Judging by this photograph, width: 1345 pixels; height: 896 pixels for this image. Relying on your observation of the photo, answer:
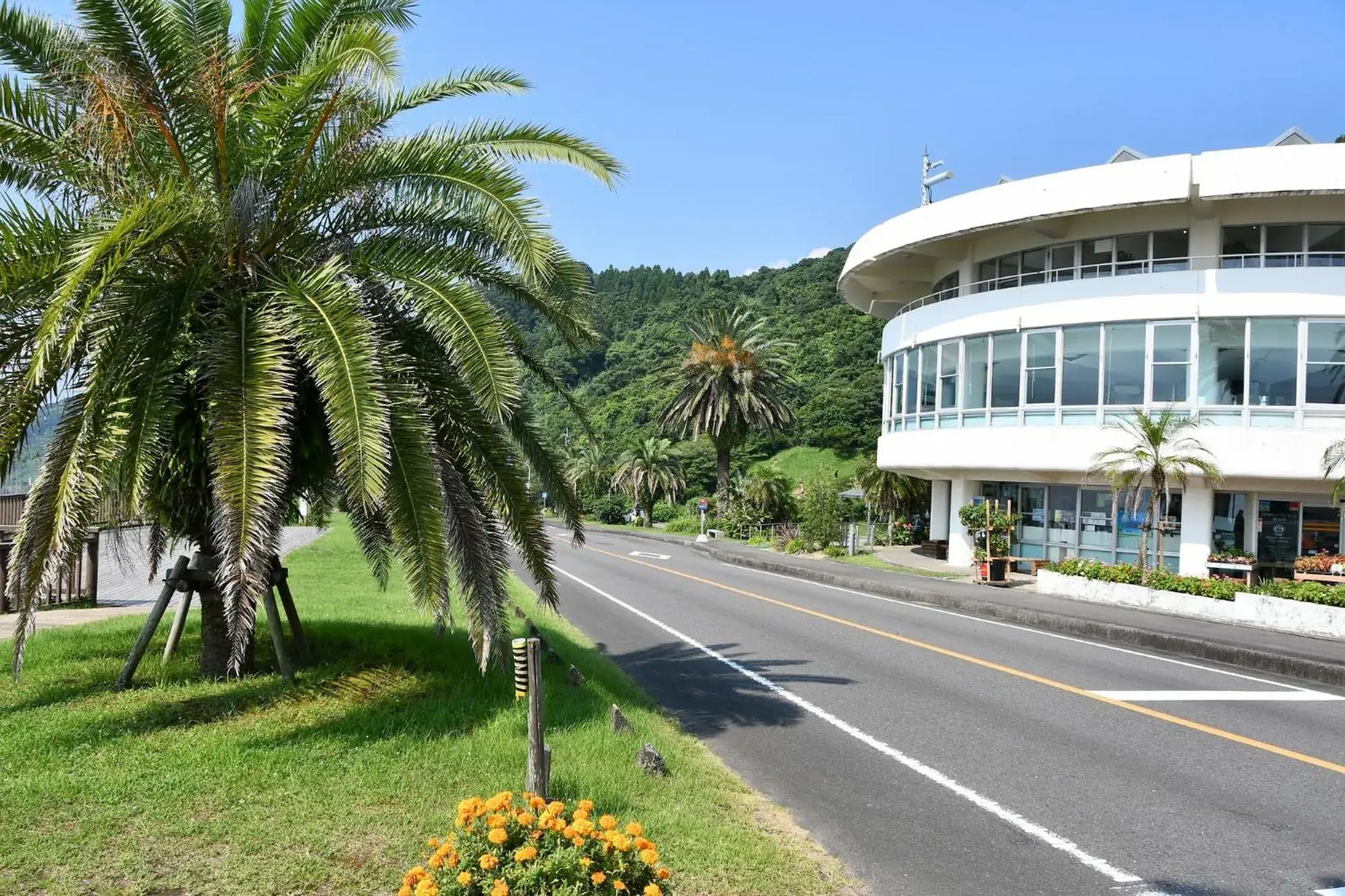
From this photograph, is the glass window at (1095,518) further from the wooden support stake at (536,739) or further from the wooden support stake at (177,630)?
the wooden support stake at (536,739)

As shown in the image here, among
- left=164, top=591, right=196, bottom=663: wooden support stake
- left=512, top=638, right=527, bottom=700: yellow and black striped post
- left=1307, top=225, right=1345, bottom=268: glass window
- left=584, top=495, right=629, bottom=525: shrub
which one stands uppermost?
left=1307, top=225, right=1345, bottom=268: glass window

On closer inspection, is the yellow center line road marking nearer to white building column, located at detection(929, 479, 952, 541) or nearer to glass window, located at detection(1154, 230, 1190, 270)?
glass window, located at detection(1154, 230, 1190, 270)

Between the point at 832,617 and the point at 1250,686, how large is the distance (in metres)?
6.35

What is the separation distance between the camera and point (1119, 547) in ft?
76.1

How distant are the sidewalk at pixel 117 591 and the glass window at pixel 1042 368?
1763cm

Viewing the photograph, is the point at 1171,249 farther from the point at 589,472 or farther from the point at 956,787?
the point at 589,472

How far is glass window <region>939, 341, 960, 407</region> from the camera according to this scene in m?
25.5

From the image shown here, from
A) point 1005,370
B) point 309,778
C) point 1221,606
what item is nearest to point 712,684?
point 309,778

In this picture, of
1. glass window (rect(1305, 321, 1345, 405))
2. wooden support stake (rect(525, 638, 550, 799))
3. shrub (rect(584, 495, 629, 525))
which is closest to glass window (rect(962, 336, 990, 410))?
glass window (rect(1305, 321, 1345, 405))

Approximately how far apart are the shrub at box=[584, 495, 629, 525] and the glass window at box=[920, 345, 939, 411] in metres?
40.6

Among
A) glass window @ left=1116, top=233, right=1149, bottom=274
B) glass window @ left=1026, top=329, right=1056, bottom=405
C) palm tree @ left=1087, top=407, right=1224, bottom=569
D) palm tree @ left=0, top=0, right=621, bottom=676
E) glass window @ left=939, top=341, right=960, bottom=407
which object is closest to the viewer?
palm tree @ left=0, top=0, right=621, bottom=676

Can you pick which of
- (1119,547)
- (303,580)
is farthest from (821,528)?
(303,580)

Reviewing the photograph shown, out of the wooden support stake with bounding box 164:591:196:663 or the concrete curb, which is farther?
the concrete curb

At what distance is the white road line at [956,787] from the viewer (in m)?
5.52
